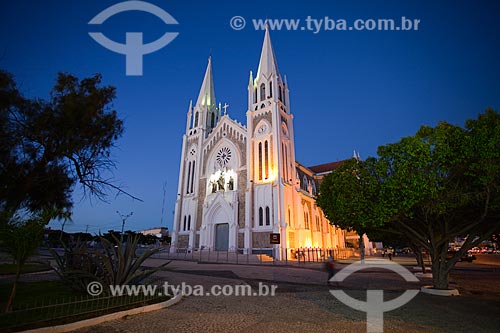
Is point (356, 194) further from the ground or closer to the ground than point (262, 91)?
closer to the ground

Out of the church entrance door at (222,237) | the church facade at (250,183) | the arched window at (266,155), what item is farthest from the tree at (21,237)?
the church entrance door at (222,237)

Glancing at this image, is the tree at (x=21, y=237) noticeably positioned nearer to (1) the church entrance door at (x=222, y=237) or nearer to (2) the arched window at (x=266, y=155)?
(2) the arched window at (x=266, y=155)

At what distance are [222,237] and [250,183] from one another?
8019mm

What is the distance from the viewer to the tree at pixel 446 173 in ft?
28.8

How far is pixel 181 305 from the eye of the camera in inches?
305

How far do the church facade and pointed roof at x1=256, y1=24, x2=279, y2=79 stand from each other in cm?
15

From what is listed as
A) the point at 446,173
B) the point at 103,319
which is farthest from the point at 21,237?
the point at 446,173

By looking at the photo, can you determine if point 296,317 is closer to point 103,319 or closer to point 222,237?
point 103,319

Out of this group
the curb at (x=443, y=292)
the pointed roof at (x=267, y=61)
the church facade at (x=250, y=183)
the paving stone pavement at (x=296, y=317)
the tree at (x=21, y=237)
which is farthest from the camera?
the pointed roof at (x=267, y=61)

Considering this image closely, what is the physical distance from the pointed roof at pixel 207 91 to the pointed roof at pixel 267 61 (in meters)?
10.2

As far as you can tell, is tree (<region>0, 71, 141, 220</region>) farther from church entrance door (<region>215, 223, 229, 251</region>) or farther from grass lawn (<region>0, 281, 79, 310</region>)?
church entrance door (<region>215, 223, 229, 251</region>)

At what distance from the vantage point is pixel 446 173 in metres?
10.2

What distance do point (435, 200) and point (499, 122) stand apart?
327 centimetres

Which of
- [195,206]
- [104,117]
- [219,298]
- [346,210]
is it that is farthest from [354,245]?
[104,117]
